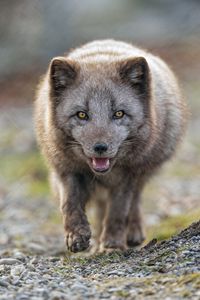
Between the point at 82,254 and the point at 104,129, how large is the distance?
7.84 ft

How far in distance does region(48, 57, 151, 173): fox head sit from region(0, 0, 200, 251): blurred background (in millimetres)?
2336

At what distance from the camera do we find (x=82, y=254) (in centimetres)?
914

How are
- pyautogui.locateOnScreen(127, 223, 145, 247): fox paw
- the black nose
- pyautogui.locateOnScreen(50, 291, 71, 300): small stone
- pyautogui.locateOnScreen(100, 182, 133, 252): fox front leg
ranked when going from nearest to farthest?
pyautogui.locateOnScreen(50, 291, 71, 300): small stone, the black nose, pyautogui.locateOnScreen(100, 182, 133, 252): fox front leg, pyautogui.locateOnScreen(127, 223, 145, 247): fox paw

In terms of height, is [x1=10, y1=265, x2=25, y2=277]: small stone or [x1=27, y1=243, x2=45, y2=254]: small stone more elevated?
[x1=10, y1=265, x2=25, y2=277]: small stone

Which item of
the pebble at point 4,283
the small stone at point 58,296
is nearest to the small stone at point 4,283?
the pebble at point 4,283

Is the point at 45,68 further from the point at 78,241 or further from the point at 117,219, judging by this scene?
the point at 78,241

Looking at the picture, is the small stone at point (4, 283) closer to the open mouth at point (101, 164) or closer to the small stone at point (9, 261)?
the small stone at point (9, 261)

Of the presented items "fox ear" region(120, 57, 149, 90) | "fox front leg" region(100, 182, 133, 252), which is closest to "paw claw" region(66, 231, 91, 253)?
"fox front leg" region(100, 182, 133, 252)

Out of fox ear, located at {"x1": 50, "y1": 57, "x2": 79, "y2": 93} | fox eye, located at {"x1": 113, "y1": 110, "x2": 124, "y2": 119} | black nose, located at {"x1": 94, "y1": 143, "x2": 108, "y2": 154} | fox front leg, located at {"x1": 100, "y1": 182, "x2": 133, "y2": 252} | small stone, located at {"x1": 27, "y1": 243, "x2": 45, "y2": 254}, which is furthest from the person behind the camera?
small stone, located at {"x1": 27, "y1": 243, "x2": 45, "y2": 254}

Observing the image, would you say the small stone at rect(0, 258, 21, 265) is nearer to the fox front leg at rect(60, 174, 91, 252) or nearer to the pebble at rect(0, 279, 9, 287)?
the fox front leg at rect(60, 174, 91, 252)

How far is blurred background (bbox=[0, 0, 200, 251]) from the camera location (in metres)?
11.5

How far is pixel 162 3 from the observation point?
28.5m

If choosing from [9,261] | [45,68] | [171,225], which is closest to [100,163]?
[9,261]

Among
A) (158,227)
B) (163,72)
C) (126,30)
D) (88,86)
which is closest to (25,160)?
(158,227)
